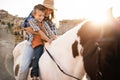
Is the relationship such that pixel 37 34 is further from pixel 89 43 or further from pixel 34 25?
pixel 89 43

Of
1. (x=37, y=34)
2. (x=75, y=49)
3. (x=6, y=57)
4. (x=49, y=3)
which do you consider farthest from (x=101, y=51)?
(x=6, y=57)

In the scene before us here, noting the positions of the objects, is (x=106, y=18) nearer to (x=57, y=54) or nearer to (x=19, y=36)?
(x=57, y=54)

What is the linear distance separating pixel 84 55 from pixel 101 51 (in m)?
0.35

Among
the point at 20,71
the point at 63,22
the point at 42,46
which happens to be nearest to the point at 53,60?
the point at 42,46

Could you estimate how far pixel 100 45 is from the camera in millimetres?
3996

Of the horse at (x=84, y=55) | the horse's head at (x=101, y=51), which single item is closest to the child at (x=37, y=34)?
the horse at (x=84, y=55)

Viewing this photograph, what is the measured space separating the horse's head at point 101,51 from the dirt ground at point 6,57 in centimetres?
461

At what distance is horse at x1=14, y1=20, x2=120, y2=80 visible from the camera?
3.88 m

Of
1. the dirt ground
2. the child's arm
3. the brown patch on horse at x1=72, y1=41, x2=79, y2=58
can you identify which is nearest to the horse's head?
the brown patch on horse at x1=72, y1=41, x2=79, y2=58

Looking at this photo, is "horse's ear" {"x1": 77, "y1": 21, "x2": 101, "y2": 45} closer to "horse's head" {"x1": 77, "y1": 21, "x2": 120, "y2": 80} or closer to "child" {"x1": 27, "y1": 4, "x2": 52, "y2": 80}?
"horse's head" {"x1": 77, "y1": 21, "x2": 120, "y2": 80}

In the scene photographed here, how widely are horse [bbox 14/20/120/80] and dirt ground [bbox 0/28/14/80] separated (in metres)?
3.55

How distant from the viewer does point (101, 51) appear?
13.1 feet

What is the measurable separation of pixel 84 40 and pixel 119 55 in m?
0.73

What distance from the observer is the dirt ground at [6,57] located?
9.03 meters
